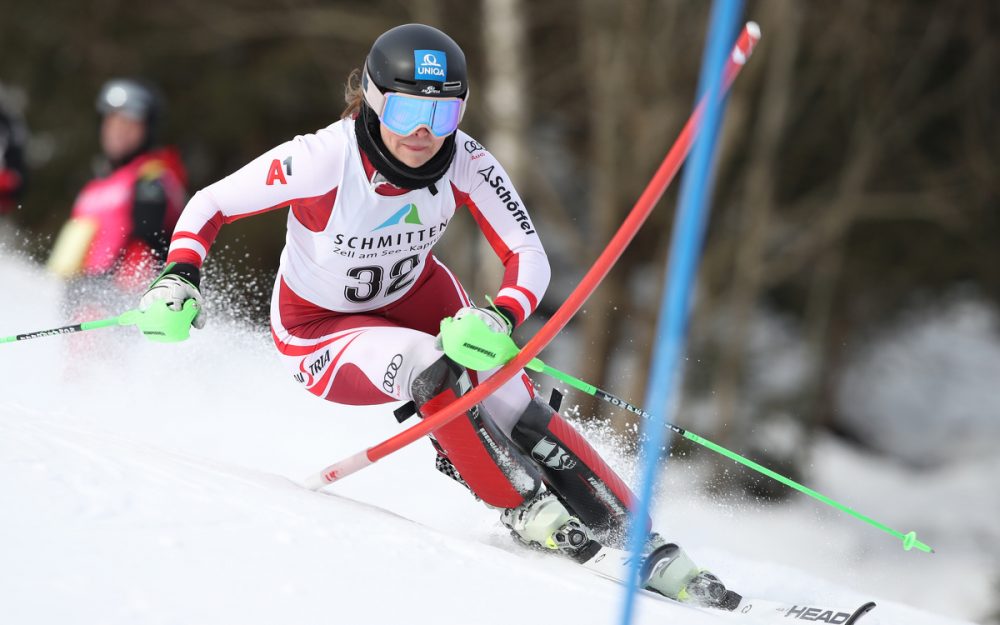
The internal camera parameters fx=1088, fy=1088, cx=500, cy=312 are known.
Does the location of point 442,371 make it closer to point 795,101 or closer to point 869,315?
point 795,101

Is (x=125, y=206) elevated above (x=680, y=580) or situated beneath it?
elevated above

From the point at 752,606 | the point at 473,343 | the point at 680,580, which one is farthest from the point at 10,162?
the point at 752,606

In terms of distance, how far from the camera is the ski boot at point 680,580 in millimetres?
3387

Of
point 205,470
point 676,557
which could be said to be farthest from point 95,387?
point 676,557

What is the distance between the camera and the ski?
128 inches

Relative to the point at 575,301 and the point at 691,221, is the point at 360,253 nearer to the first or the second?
→ the point at 575,301

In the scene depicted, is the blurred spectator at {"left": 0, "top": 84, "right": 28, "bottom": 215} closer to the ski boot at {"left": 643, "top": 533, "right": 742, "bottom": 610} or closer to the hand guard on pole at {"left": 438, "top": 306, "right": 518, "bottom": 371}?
the hand guard on pole at {"left": 438, "top": 306, "right": 518, "bottom": 371}

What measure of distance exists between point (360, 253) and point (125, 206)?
2724 millimetres

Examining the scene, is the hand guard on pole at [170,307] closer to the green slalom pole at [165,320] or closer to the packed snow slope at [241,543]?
the green slalom pole at [165,320]

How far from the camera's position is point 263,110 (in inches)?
480

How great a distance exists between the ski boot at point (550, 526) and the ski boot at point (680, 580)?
9.1 inches

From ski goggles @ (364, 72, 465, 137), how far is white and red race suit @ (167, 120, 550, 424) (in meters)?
0.17

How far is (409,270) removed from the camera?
12.2 feet

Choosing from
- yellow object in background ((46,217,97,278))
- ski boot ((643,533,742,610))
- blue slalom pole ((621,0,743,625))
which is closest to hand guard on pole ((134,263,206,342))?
ski boot ((643,533,742,610))
